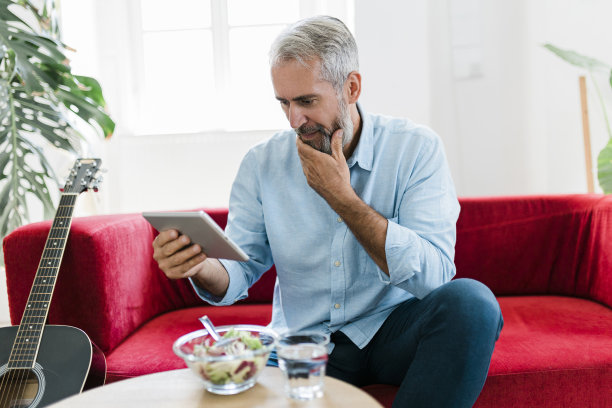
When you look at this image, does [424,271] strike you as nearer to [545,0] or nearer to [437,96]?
[437,96]

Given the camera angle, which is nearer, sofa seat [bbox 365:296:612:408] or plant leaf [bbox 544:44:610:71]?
sofa seat [bbox 365:296:612:408]

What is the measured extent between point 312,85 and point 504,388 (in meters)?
0.78

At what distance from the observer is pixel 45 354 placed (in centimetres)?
129

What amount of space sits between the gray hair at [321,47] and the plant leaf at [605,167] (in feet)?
3.91

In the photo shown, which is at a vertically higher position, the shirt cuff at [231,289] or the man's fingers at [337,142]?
the man's fingers at [337,142]

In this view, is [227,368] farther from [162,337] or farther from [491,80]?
Answer: [491,80]

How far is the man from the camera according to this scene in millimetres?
1144

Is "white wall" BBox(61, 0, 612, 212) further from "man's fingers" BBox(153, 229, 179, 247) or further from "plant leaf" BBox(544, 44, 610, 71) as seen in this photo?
"man's fingers" BBox(153, 229, 179, 247)

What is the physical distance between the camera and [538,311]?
1.61 meters

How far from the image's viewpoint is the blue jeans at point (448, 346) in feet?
3.17

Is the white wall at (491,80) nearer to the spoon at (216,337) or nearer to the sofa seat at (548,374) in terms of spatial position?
the sofa seat at (548,374)

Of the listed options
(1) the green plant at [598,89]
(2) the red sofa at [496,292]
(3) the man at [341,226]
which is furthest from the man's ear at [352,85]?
(1) the green plant at [598,89]

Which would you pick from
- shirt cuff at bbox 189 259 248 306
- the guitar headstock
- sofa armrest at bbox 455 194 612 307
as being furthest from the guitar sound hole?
sofa armrest at bbox 455 194 612 307

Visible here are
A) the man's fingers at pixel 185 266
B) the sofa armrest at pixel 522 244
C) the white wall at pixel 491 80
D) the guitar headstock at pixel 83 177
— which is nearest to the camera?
the man's fingers at pixel 185 266
